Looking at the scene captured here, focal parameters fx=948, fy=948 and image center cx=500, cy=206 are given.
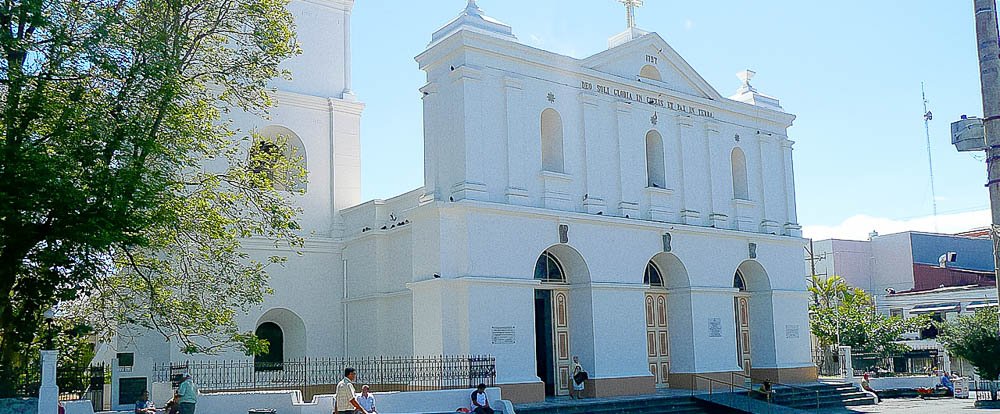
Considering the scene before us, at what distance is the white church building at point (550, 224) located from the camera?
20.7 m

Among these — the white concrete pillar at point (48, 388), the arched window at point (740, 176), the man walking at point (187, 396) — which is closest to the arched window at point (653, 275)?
the arched window at point (740, 176)

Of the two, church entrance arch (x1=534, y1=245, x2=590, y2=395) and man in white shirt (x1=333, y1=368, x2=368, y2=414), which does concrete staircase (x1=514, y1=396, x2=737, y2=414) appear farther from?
man in white shirt (x1=333, y1=368, x2=368, y2=414)

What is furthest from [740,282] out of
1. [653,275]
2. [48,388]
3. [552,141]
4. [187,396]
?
[48,388]

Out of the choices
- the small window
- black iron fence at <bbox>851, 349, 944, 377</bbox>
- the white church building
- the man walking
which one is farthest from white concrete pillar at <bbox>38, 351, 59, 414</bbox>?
black iron fence at <bbox>851, 349, 944, 377</bbox>

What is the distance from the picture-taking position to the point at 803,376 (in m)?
27.1

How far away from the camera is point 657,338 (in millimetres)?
24469

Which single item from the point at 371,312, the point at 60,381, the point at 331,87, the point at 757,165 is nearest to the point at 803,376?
the point at 757,165

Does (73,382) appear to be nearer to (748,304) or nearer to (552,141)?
(552,141)

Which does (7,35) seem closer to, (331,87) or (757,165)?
(331,87)

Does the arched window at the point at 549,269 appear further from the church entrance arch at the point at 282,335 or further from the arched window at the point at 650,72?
the church entrance arch at the point at 282,335

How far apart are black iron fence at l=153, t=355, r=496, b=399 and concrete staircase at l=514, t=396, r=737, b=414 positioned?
50.2 inches

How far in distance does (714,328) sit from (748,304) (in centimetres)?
292

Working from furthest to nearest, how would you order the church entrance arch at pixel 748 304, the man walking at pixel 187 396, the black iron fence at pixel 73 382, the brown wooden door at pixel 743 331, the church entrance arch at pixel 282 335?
the church entrance arch at pixel 748 304
the brown wooden door at pixel 743 331
the church entrance arch at pixel 282 335
the man walking at pixel 187 396
the black iron fence at pixel 73 382

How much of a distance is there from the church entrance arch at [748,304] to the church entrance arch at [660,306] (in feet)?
8.65
